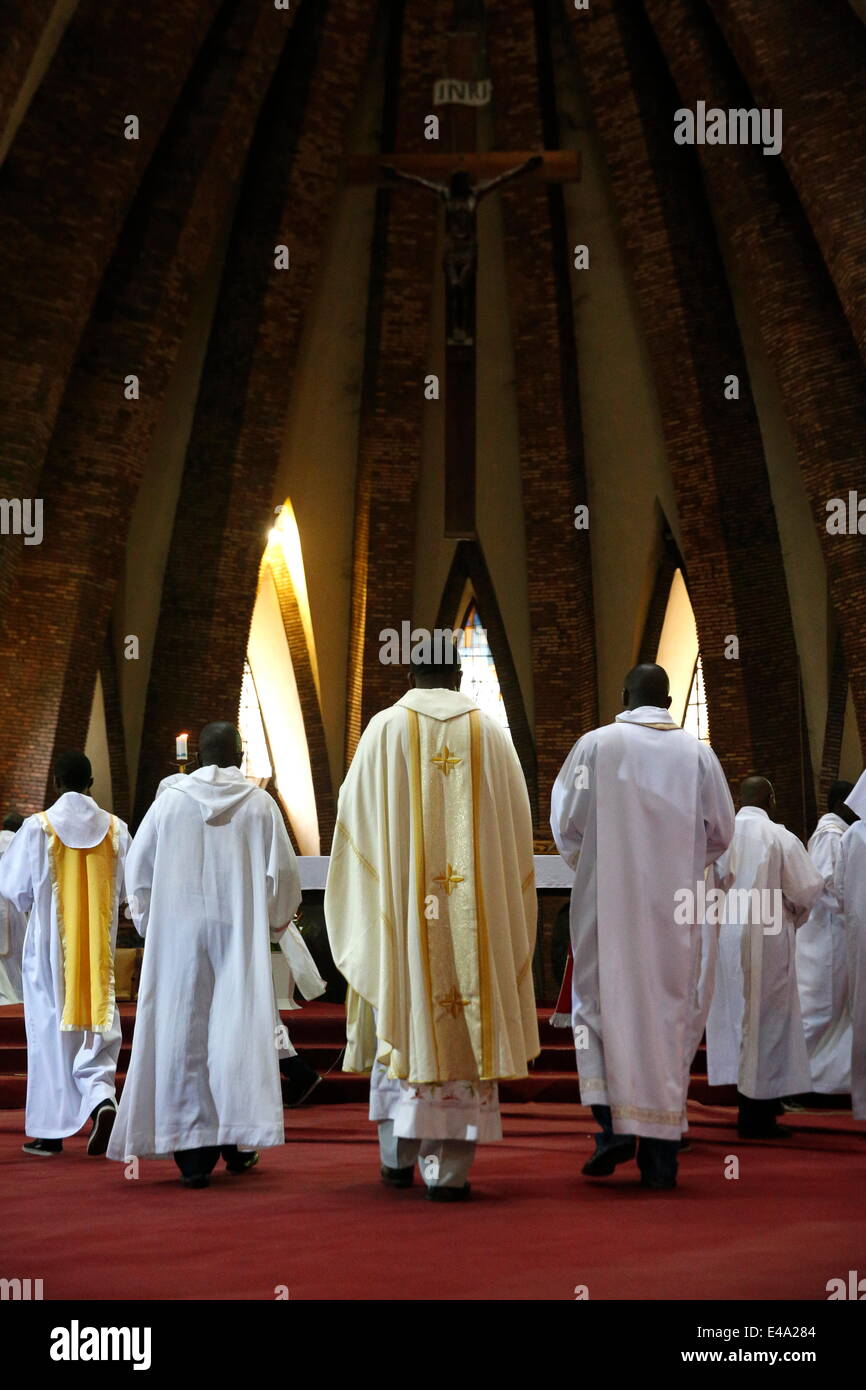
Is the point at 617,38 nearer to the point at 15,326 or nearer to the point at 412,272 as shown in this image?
the point at 412,272

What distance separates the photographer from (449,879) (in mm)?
5059

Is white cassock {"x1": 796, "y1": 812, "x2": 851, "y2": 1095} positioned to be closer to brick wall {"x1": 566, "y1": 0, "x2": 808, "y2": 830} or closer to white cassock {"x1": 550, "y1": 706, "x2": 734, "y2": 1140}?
white cassock {"x1": 550, "y1": 706, "x2": 734, "y2": 1140}

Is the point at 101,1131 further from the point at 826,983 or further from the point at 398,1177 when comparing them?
the point at 826,983

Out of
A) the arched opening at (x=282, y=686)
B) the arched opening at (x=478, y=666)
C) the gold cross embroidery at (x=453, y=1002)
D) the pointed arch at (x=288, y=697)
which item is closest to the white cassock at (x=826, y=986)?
the gold cross embroidery at (x=453, y=1002)

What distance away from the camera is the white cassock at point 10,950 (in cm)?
1012

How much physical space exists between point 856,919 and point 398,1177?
281 centimetres

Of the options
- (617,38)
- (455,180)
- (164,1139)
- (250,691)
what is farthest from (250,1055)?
(250,691)

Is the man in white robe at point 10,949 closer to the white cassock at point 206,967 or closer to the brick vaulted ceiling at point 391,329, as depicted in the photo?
the brick vaulted ceiling at point 391,329

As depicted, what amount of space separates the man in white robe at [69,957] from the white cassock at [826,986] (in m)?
3.27

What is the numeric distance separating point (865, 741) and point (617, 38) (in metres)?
6.11

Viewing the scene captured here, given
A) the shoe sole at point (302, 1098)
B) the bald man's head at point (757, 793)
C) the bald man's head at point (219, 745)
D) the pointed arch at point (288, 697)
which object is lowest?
the shoe sole at point (302, 1098)

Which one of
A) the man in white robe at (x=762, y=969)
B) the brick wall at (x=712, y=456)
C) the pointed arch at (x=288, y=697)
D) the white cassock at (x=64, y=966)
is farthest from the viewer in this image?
the pointed arch at (x=288, y=697)

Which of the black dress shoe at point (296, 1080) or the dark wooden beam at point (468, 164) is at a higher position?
the dark wooden beam at point (468, 164)

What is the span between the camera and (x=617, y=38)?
1296 cm
